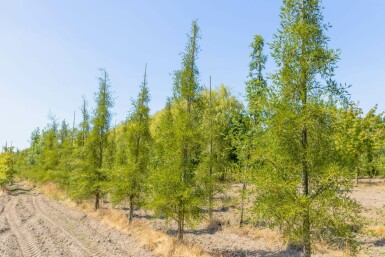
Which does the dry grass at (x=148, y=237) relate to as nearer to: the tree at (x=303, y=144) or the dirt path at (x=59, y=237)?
the dirt path at (x=59, y=237)

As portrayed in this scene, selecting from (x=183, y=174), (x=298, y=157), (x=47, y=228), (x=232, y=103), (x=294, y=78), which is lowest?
(x=47, y=228)

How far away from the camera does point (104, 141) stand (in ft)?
101

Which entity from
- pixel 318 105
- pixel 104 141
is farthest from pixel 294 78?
pixel 104 141

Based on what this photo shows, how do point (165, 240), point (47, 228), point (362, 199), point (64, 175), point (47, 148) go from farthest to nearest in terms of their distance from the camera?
point (47, 148) → point (64, 175) → point (362, 199) → point (47, 228) → point (165, 240)

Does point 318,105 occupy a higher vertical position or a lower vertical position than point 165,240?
higher

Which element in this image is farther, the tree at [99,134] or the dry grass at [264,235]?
the tree at [99,134]

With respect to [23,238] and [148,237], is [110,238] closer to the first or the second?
[148,237]

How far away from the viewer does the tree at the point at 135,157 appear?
2347cm

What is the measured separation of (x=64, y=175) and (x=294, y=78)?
35535 mm

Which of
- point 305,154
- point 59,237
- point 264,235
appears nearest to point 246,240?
point 264,235

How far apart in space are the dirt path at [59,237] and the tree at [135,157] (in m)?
3.08

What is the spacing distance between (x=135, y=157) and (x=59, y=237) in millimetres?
8335

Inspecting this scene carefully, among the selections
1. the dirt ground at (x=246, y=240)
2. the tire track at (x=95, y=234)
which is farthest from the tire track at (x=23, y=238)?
the dirt ground at (x=246, y=240)

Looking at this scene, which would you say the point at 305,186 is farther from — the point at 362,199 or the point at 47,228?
the point at 362,199
